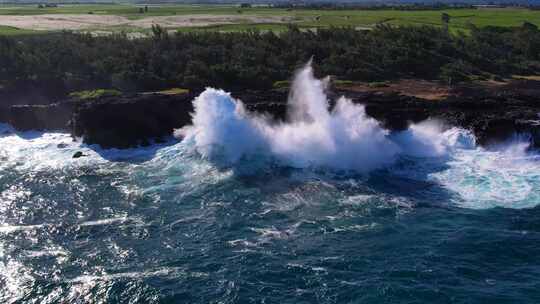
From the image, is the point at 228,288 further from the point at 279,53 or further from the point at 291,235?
the point at 279,53

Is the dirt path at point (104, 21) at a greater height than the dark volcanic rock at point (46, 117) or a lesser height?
greater

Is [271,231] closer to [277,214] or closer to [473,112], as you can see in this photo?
[277,214]

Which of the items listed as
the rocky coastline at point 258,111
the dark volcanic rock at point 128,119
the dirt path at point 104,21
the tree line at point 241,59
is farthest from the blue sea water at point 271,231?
the dirt path at point 104,21

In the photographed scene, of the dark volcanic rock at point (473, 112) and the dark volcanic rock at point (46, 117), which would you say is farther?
the dark volcanic rock at point (46, 117)

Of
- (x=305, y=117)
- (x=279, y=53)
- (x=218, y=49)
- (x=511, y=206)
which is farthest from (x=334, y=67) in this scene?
(x=511, y=206)

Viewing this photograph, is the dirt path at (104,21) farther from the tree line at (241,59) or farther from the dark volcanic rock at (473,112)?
the dark volcanic rock at (473,112)

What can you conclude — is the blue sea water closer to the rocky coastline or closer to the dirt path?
the rocky coastline

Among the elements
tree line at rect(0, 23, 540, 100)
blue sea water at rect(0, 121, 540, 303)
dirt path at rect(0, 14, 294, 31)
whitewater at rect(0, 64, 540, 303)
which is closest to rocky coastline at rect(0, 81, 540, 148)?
whitewater at rect(0, 64, 540, 303)
